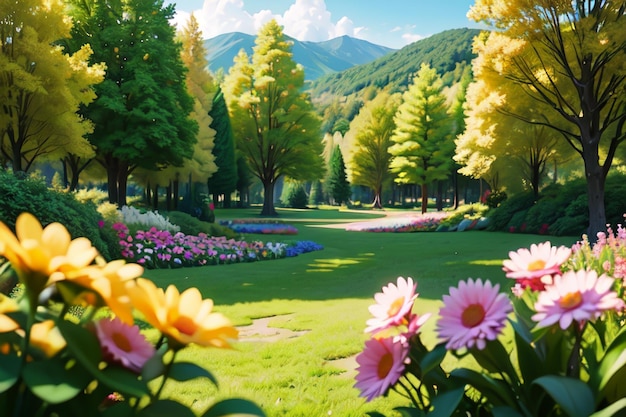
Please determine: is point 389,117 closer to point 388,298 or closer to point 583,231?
point 583,231

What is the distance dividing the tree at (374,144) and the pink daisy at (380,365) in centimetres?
4360

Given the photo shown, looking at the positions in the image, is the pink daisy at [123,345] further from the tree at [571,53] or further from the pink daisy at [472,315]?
the tree at [571,53]

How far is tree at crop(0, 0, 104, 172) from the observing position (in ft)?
46.0

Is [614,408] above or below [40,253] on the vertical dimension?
below

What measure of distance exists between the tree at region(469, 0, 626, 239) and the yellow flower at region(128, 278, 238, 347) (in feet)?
42.1

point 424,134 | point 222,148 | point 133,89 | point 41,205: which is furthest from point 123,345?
point 222,148

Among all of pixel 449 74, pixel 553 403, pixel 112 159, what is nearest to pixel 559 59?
pixel 553 403

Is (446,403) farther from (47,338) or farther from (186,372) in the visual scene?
(47,338)

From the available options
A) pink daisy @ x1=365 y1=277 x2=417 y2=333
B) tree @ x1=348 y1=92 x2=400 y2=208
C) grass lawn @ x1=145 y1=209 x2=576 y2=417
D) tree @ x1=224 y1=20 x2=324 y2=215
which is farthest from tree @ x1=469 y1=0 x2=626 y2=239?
tree @ x1=348 y1=92 x2=400 y2=208

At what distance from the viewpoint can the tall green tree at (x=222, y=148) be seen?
110ft

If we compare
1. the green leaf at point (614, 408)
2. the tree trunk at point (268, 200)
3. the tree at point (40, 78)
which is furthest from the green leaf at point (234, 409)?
the tree trunk at point (268, 200)

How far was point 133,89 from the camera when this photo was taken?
18344mm

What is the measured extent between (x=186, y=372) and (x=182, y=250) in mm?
10117

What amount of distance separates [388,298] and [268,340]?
12.2 feet
